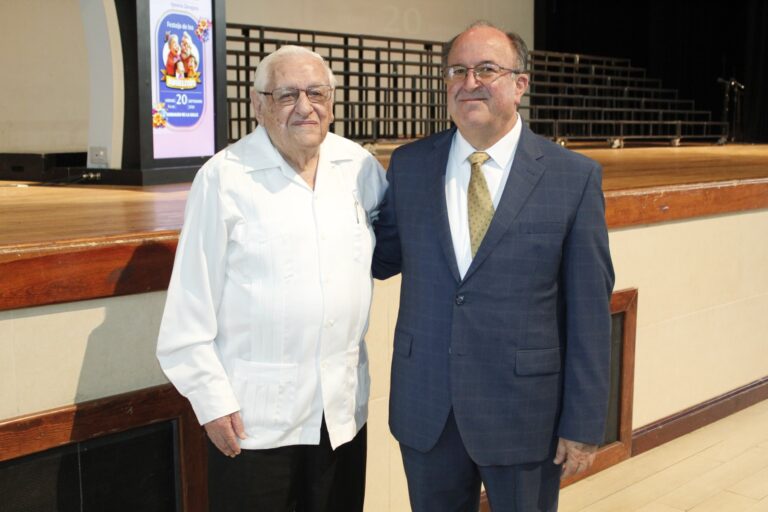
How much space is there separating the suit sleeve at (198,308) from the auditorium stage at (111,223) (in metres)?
0.31

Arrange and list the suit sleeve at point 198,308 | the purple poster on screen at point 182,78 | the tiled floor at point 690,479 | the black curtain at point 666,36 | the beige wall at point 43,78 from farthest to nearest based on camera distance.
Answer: the black curtain at point 666,36 < the beige wall at point 43,78 < the purple poster on screen at point 182,78 < the tiled floor at point 690,479 < the suit sleeve at point 198,308

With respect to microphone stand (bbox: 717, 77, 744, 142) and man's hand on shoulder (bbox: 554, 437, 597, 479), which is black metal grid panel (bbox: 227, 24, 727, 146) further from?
man's hand on shoulder (bbox: 554, 437, 597, 479)

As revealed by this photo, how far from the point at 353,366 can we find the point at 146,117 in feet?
9.47

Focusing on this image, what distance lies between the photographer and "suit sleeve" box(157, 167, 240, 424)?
1599mm

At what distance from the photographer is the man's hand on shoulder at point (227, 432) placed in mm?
1622

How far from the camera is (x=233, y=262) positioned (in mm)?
1642

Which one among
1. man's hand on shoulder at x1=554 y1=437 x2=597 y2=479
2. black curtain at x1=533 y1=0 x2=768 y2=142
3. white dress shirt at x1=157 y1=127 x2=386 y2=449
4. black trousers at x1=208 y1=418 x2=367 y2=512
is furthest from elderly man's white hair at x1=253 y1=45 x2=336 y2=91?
black curtain at x1=533 y1=0 x2=768 y2=142

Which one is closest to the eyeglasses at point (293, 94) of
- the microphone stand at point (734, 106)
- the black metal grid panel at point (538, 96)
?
the black metal grid panel at point (538, 96)

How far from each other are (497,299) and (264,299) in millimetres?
422

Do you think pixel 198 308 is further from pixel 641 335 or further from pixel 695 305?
pixel 695 305

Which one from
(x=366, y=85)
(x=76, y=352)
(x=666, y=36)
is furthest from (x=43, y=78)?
(x=666, y=36)

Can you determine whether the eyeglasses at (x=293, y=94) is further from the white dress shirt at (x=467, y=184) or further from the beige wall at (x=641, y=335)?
the beige wall at (x=641, y=335)

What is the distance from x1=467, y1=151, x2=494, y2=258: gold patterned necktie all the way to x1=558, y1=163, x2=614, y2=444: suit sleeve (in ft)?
0.51

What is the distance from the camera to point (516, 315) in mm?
1697
